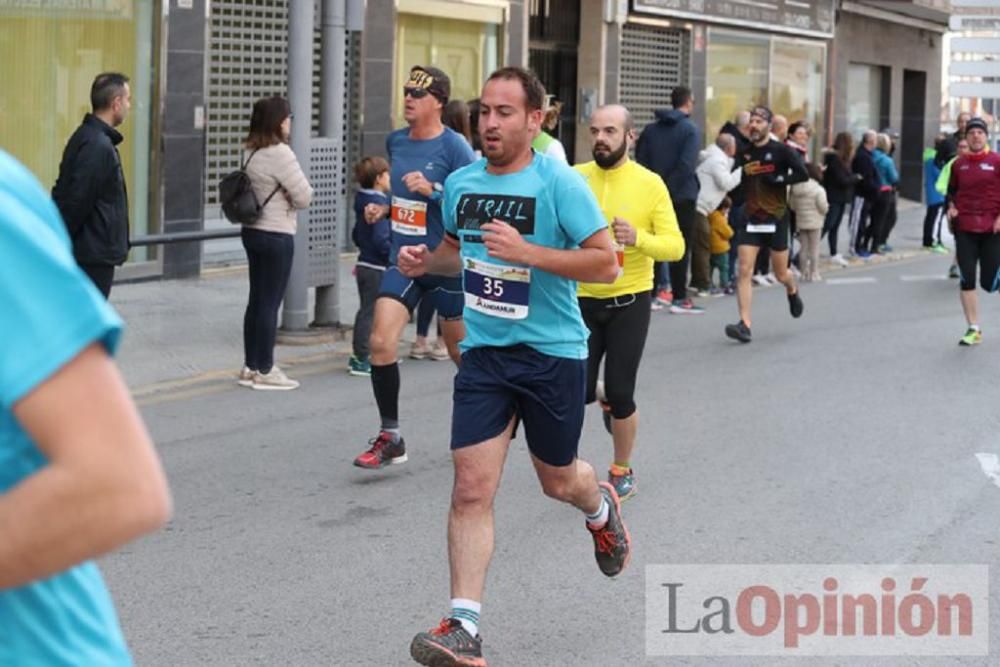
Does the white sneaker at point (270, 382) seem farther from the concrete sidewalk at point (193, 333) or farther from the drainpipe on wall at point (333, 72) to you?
the drainpipe on wall at point (333, 72)

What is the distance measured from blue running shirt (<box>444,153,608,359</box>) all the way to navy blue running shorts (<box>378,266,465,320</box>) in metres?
2.63

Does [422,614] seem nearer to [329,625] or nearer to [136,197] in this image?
[329,625]

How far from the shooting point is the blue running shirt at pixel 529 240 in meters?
5.61

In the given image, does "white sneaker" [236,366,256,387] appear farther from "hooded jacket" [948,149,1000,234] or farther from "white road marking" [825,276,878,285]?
"white road marking" [825,276,878,285]

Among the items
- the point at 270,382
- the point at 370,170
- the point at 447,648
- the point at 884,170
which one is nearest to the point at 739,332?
the point at 370,170

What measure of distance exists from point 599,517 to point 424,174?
3048 mm

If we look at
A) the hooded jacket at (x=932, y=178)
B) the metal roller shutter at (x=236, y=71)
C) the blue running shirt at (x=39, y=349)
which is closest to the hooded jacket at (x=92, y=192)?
the metal roller shutter at (x=236, y=71)

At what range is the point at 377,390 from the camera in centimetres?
863

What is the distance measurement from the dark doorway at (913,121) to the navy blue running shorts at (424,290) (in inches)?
1262

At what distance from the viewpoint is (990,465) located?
29.5 feet

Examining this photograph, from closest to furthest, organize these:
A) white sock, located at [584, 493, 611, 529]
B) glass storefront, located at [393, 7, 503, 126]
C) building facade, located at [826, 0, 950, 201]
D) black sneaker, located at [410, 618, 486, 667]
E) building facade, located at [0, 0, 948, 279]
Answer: black sneaker, located at [410, 618, 486, 667] < white sock, located at [584, 493, 611, 529] < building facade, located at [0, 0, 948, 279] < glass storefront, located at [393, 7, 503, 126] < building facade, located at [826, 0, 950, 201]

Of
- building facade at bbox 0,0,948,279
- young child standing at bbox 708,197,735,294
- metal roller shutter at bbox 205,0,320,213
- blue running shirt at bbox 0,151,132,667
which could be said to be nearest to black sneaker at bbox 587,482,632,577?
blue running shirt at bbox 0,151,132,667

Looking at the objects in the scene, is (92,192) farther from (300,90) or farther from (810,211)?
(810,211)
